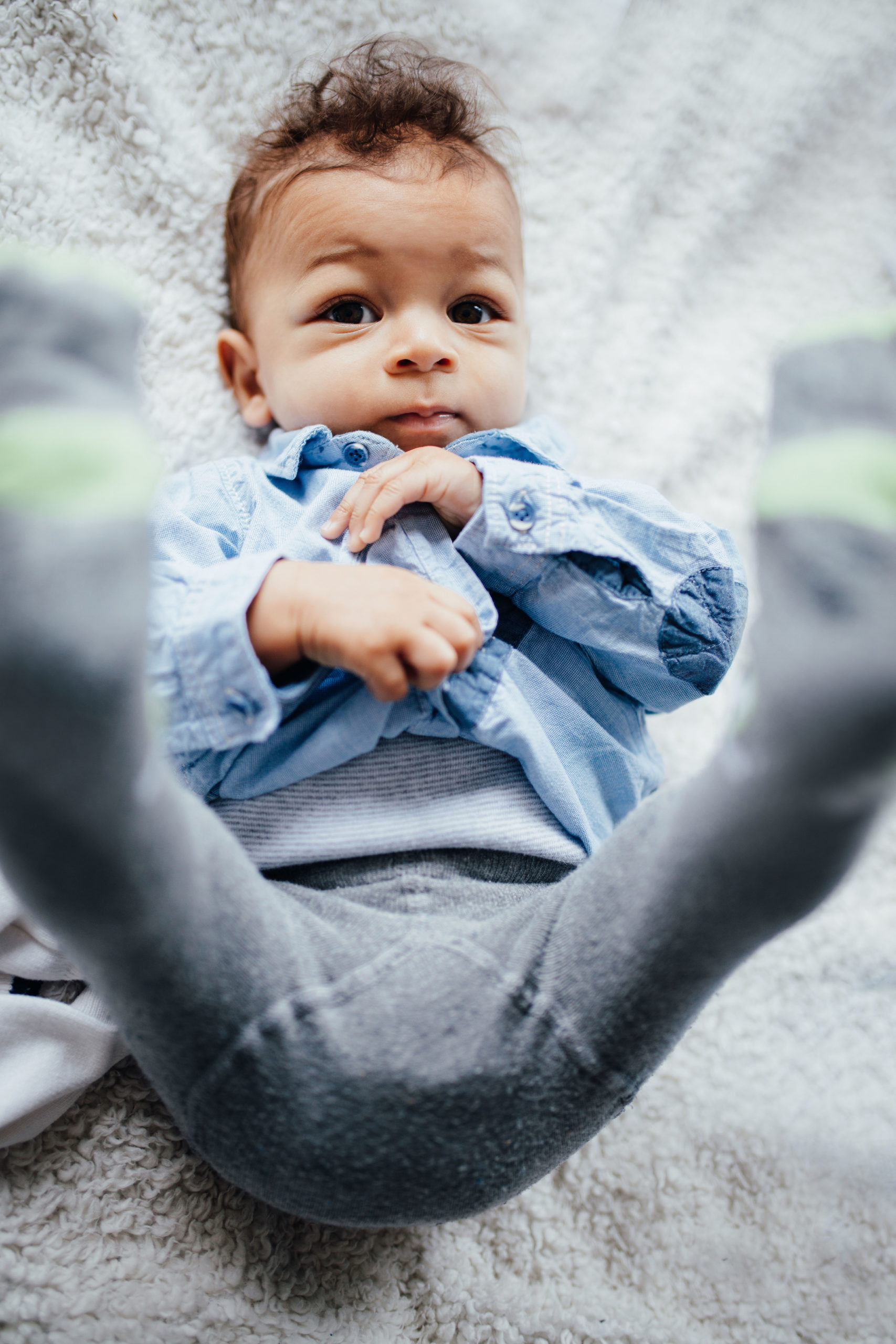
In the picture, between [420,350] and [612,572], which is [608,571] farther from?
[420,350]

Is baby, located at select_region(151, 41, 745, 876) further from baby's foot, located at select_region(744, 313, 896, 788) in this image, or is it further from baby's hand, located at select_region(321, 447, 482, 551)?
baby's foot, located at select_region(744, 313, 896, 788)

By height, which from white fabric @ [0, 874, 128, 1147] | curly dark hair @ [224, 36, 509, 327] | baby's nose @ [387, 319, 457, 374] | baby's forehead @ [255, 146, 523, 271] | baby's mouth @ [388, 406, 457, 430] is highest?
curly dark hair @ [224, 36, 509, 327]

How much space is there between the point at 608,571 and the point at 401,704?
211mm

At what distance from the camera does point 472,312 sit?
3.17 feet

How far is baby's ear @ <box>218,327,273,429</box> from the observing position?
1.01 metres

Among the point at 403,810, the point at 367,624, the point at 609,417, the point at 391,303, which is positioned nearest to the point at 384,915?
the point at 403,810

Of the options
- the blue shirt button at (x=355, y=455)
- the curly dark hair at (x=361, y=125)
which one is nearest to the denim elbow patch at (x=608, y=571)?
the blue shirt button at (x=355, y=455)

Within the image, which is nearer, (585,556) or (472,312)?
(585,556)

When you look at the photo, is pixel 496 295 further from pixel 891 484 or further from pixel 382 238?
pixel 891 484

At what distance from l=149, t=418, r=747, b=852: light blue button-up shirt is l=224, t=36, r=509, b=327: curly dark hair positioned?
0.94 feet

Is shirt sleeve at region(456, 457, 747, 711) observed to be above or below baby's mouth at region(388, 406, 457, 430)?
below

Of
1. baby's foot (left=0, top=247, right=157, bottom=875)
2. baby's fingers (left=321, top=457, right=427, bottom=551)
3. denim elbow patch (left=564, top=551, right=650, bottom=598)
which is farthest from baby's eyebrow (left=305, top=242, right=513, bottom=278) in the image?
baby's foot (left=0, top=247, right=157, bottom=875)

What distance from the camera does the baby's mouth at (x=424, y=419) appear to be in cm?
90

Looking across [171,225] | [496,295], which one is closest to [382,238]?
[496,295]
